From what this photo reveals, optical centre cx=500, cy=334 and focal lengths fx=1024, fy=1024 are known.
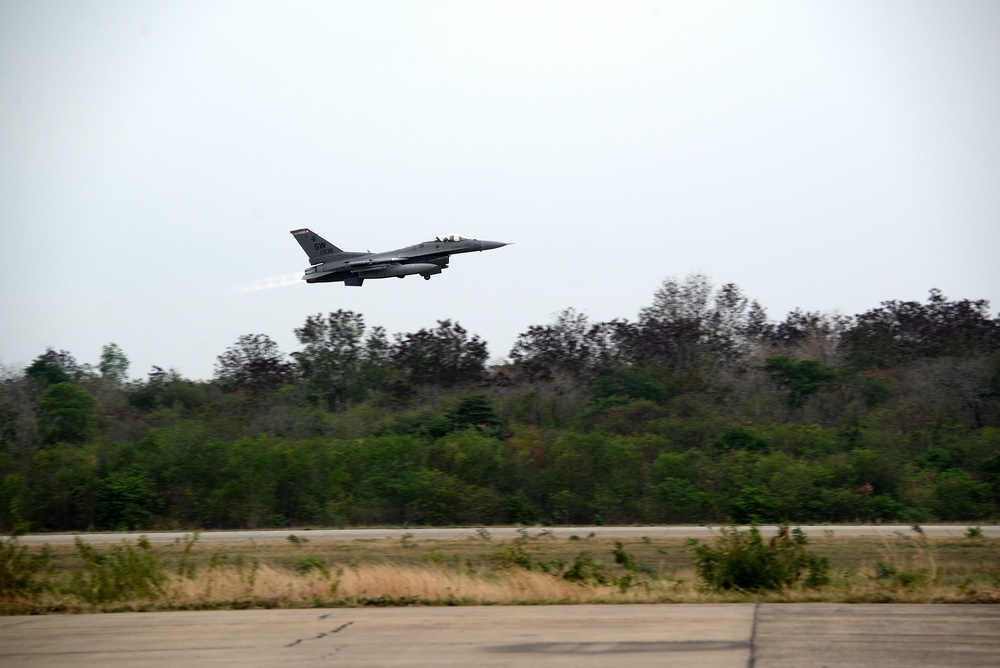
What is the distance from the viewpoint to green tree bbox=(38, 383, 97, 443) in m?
52.7

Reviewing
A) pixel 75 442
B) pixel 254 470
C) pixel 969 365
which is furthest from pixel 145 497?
pixel 969 365

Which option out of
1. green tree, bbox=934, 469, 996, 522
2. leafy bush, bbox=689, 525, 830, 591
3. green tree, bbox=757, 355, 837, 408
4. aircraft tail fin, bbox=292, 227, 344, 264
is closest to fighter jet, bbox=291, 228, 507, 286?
aircraft tail fin, bbox=292, 227, 344, 264

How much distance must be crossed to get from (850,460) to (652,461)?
7.78 m

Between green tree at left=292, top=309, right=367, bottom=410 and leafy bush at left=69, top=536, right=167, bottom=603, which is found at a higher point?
green tree at left=292, top=309, right=367, bottom=410

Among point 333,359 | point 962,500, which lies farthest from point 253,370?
point 962,500

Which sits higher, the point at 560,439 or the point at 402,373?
the point at 402,373

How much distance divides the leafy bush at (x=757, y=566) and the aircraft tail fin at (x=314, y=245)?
24895 millimetres

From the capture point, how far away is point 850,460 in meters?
39.5

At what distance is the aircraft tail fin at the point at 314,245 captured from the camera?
38312 mm

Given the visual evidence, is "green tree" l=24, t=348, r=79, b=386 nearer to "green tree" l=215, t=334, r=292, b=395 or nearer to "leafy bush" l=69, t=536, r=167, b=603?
"green tree" l=215, t=334, r=292, b=395

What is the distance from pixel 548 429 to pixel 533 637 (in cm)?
3821

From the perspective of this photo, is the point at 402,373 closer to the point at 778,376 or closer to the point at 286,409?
the point at 286,409

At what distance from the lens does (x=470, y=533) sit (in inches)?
1297

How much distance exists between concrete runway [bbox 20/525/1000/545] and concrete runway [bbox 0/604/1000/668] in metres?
16.2
